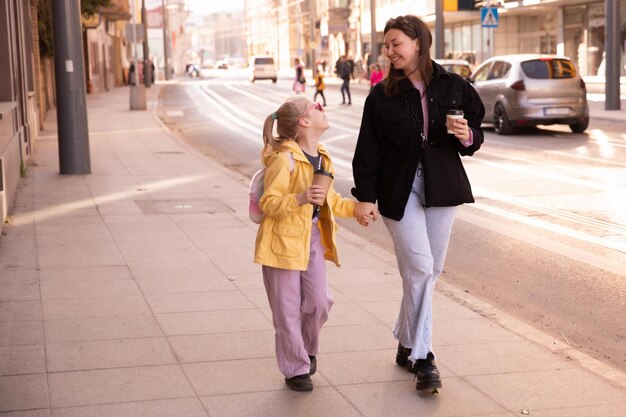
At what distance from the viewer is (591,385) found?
5.44 m

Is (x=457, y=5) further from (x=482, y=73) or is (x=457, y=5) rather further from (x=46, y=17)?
(x=482, y=73)

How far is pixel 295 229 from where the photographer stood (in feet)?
17.1

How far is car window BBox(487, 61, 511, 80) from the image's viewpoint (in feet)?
76.3

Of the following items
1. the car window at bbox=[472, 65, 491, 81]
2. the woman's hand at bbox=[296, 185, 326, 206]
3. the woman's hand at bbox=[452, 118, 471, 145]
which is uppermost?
the woman's hand at bbox=[452, 118, 471, 145]

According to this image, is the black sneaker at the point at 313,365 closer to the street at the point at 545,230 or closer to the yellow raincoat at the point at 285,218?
the yellow raincoat at the point at 285,218

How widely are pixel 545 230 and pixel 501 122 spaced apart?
12.7 m

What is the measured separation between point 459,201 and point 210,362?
5.26 feet

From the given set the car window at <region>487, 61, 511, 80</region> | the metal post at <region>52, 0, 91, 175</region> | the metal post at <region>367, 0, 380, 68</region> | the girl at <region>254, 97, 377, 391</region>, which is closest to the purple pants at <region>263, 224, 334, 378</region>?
the girl at <region>254, 97, 377, 391</region>

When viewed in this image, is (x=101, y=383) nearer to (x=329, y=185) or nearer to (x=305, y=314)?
(x=305, y=314)

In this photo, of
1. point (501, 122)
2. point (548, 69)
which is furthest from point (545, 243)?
point (501, 122)

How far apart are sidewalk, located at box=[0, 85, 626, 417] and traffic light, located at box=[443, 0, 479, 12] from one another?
4358 centimetres

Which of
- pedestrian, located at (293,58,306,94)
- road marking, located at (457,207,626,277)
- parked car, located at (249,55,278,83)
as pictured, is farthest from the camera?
parked car, located at (249,55,278,83)

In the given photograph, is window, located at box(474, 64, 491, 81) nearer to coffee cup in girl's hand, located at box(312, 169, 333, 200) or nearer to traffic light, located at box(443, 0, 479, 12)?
coffee cup in girl's hand, located at box(312, 169, 333, 200)

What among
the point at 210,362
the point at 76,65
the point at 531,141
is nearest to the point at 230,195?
the point at 76,65
